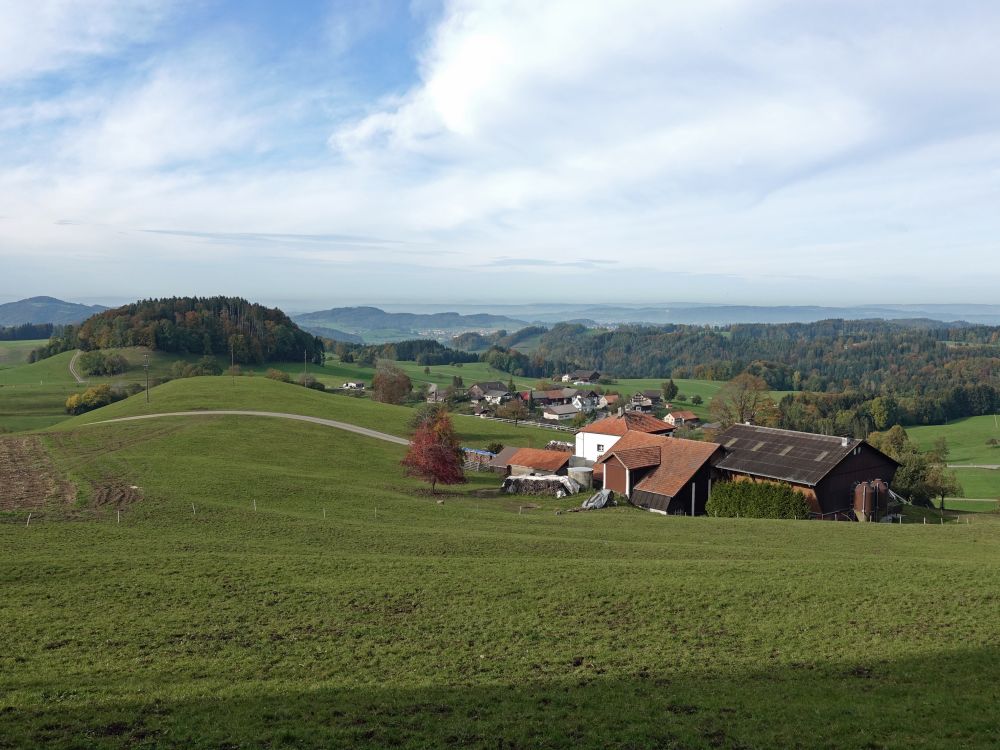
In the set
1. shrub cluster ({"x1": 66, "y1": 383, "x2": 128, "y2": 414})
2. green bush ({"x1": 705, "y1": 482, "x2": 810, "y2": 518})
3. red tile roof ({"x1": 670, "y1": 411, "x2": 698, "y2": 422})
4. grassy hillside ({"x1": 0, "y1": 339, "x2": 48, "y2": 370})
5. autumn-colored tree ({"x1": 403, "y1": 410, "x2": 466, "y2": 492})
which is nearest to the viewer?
green bush ({"x1": 705, "y1": 482, "x2": 810, "y2": 518})

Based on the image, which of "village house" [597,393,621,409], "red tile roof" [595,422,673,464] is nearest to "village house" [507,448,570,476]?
"red tile roof" [595,422,673,464]

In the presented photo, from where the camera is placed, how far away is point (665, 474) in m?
43.7

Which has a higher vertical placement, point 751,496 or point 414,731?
point 414,731

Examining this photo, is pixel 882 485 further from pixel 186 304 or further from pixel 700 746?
pixel 186 304

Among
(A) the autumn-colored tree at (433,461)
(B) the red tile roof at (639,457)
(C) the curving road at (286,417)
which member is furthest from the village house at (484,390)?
(B) the red tile roof at (639,457)

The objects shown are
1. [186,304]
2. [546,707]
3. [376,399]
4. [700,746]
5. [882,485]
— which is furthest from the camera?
[186,304]

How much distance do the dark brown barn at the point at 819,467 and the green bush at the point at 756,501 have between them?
722 millimetres

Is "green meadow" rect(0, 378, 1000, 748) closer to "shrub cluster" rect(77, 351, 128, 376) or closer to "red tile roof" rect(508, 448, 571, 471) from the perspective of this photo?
"red tile roof" rect(508, 448, 571, 471)

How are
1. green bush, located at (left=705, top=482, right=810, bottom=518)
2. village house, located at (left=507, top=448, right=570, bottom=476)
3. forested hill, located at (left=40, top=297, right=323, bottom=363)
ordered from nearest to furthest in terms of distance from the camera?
green bush, located at (left=705, top=482, right=810, bottom=518) < village house, located at (left=507, top=448, right=570, bottom=476) < forested hill, located at (left=40, top=297, right=323, bottom=363)

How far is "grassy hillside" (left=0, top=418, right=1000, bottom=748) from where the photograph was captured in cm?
1138

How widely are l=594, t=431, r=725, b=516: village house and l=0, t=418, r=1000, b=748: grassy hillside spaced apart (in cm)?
1169

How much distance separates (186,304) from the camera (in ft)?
509

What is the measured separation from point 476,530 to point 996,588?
19.5 metres

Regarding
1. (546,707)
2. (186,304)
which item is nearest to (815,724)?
(546,707)
